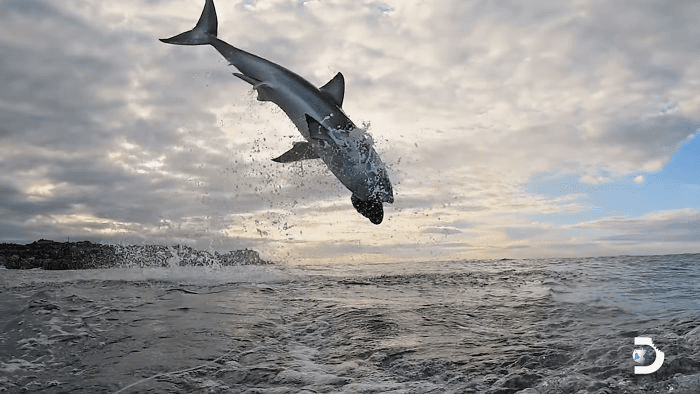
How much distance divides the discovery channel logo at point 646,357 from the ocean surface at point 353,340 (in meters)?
0.08

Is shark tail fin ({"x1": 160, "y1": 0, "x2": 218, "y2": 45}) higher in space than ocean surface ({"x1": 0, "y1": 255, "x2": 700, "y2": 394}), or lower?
higher

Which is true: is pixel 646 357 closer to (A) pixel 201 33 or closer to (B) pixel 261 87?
(B) pixel 261 87

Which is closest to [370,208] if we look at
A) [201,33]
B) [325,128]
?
[325,128]

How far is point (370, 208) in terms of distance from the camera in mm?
8906

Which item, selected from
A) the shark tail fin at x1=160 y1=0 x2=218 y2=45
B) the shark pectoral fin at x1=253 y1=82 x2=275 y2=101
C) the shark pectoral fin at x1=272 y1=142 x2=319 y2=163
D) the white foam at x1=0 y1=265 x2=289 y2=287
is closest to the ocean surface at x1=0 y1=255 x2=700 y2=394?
the shark pectoral fin at x1=272 y1=142 x2=319 y2=163

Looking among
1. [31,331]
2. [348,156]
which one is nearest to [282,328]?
[348,156]

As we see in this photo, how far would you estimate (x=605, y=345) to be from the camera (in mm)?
6105

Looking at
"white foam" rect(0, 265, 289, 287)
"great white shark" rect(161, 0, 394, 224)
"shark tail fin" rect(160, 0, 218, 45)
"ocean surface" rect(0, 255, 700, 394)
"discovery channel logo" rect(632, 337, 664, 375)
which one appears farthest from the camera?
"white foam" rect(0, 265, 289, 287)

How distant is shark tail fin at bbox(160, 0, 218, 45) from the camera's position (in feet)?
34.6

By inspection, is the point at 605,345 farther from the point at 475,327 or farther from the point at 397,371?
the point at 397,371

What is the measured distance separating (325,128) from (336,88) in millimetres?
1535

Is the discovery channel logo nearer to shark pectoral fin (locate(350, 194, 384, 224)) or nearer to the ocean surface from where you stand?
the ocean surface

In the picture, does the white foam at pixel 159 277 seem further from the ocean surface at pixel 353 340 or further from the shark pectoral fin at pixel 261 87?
the shark pectoral fin at pixel 261 87

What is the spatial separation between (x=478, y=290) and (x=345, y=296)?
344 cm
